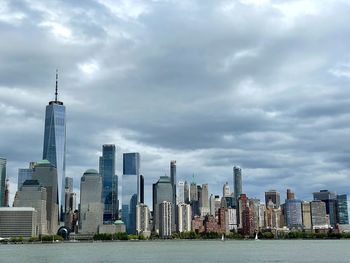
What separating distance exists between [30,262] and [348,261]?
69644mm

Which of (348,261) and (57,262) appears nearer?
(348,261)

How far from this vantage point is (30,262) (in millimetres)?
126500

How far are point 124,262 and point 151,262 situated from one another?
6.55 meters

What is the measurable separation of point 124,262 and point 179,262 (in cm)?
1301

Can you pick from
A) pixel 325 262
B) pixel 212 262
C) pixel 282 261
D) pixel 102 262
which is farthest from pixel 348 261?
pixel 102 262

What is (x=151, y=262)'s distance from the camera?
12325cm

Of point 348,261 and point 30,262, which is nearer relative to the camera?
point 348,261

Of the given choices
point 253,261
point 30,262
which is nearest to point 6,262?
point 30,262

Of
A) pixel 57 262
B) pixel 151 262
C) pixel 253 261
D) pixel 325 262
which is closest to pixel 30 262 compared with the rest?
pixel 57 262

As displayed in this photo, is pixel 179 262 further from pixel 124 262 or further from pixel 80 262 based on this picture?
pixel 80 262

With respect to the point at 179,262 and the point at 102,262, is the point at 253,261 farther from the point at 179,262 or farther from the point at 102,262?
the point at 102,262

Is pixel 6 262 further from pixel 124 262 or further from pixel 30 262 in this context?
pixel 124 262

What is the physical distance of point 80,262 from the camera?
124m

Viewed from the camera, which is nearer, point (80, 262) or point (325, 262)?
point (325, 262)
